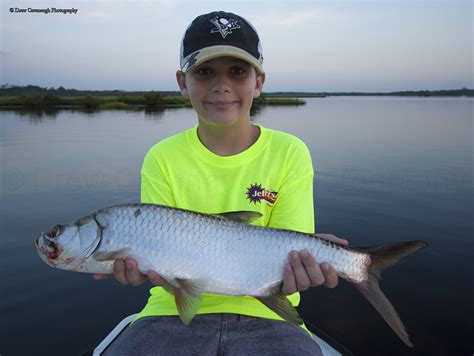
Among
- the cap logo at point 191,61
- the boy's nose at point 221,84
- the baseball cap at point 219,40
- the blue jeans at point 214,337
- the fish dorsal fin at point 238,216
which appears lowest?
the blue jeans at point 214,337

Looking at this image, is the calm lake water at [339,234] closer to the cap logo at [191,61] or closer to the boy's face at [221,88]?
the boy's face at [221,88]

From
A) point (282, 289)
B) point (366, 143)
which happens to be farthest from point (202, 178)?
point (366, 143)

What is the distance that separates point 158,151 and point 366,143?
1484 centimetres

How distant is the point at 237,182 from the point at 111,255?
103 cm

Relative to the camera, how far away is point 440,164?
39.4 feet

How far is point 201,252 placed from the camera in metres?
2.35

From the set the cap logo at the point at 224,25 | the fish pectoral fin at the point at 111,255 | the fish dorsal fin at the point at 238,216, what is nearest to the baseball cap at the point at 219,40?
the cap logo at the point at 224,25

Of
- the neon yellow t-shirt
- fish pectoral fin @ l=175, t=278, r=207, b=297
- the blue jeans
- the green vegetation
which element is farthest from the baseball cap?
the green vegetation

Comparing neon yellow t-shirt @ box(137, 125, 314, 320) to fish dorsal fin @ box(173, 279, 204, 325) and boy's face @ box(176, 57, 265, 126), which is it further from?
fish dorsal fin @ box(173, 279, 204, 325)

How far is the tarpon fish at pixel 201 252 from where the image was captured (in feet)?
7.54

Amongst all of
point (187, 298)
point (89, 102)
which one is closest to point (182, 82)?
point (187, 298)

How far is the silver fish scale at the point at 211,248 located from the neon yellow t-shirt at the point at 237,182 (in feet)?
1.31

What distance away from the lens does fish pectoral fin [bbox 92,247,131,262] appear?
2.30 m

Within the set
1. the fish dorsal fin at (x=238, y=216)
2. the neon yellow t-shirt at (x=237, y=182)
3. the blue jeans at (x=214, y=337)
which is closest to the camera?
the blue jeans at (x=214, y=337)
